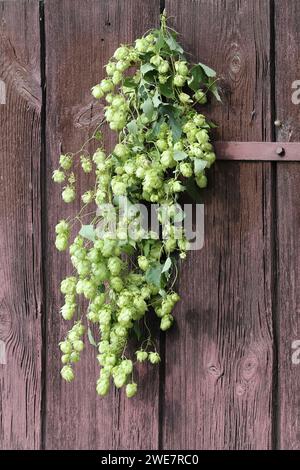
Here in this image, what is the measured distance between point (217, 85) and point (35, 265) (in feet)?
2.17

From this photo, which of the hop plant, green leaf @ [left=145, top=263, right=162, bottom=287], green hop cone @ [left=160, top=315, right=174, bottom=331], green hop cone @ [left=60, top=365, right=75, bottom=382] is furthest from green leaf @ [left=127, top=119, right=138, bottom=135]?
green hop cone @ [left=60, top=365, right=75, bottom=382]

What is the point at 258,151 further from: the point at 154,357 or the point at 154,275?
the point at 154,357

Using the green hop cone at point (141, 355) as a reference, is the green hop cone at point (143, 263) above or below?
above

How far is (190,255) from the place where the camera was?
147 centimetres

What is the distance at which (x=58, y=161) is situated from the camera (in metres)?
1.49

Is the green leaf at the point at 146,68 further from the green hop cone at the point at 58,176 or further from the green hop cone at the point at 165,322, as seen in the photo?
the green hop cone at the point at 165,322

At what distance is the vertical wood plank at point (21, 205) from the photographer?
1487 millimetres

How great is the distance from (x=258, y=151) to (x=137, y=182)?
32 cm

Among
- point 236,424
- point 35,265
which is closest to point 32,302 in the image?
point 35,265

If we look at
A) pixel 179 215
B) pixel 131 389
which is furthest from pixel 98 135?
pixel 131 389

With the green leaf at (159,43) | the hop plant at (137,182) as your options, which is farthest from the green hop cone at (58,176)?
the green leaf at (159,43)

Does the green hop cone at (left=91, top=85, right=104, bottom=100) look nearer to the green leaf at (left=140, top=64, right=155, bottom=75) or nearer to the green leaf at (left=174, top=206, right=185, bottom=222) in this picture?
the green leaf at (left=140, top=64, right=155, bottom=75)

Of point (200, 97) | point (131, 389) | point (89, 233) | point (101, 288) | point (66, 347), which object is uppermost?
point (200, 97)

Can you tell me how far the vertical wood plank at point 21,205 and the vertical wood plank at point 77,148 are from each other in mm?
34
